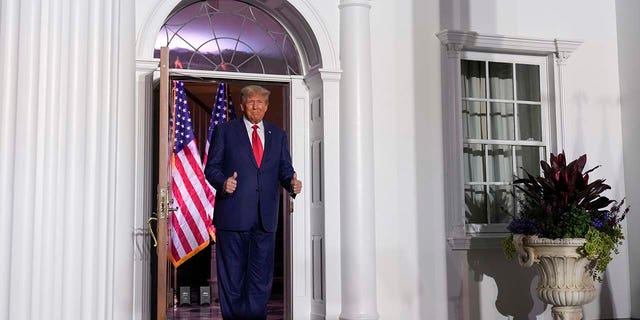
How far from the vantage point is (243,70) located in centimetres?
618

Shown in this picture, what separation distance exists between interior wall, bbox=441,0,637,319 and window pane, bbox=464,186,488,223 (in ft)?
0.99

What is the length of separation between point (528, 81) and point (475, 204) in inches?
49.2

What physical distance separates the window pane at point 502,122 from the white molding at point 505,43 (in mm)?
496

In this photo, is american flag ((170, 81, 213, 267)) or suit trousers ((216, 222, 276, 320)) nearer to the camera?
suit trousers ((216, 222, 276, 320))

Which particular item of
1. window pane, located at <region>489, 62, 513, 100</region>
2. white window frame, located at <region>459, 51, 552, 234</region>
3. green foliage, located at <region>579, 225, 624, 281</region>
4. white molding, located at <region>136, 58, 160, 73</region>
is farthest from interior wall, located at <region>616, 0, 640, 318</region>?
white molding, located at <region>136, 58, 160, 73</region>

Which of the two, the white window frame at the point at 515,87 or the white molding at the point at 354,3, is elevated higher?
the white molding at the point at 354,3

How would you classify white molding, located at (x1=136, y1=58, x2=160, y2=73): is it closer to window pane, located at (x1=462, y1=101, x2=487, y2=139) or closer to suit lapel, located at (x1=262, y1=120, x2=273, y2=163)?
suit lapel, located at (x1=262, y1=120, x2=273, y2=163)

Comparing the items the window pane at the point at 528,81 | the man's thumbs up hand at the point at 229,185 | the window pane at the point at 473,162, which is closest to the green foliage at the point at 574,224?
the window pane at the point at 473,162

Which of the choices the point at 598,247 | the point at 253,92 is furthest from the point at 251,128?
the point at 598,247

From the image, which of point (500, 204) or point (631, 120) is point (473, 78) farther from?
point (631, 120)

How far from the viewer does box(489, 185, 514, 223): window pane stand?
21.8ft

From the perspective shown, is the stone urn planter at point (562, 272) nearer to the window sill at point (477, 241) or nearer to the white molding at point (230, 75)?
the window sill at point (477, 241)

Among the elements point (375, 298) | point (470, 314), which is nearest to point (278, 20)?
point (375, 298)

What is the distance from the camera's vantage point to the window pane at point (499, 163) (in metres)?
6.68
